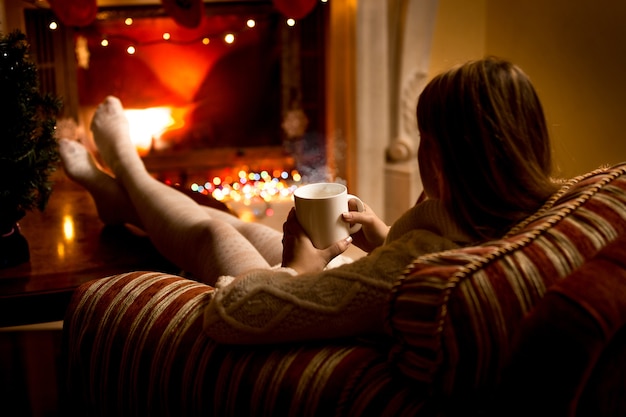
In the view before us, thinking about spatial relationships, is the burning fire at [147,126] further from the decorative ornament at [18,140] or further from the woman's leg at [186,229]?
the decorative ornament at [18,140]

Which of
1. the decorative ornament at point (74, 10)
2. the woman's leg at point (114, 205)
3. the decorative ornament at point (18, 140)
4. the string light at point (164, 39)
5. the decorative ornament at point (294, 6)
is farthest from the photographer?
the string light at point (164, 39)

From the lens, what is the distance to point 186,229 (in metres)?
1.29

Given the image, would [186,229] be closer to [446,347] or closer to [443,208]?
[443,208]

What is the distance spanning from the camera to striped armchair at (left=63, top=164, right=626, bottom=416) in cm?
47

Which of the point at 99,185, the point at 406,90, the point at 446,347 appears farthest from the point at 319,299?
the point at 406,90

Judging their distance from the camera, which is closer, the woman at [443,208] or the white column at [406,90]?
the woman at [443,208]

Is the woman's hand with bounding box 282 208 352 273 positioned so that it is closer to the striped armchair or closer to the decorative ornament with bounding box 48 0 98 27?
the striped armchair

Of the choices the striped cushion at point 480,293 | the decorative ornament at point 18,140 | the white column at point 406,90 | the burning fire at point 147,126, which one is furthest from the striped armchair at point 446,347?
the burning fire at point 147,126

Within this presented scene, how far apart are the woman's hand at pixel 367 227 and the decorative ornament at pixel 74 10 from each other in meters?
1.87

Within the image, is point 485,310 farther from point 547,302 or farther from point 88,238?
point 88,238

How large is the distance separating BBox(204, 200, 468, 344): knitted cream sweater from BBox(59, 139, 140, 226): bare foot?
960 millimetres

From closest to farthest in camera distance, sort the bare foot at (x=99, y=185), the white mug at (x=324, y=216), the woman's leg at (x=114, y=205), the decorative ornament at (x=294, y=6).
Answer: the white mug at (x=324, y=216) → the woman's leg at (x=114, y=205) → the bare foot at (x=99, y=185) → the decorative ornament at (x=294, y=6)

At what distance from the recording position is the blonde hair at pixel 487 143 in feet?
2.12

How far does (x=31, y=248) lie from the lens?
1.33 m
